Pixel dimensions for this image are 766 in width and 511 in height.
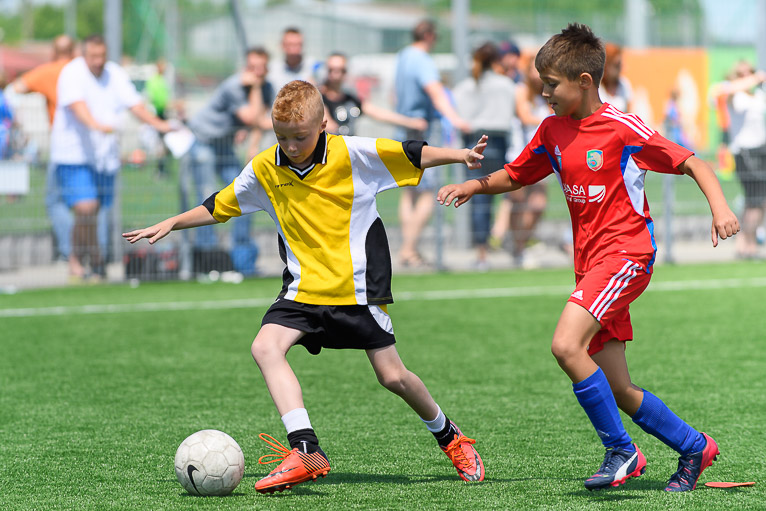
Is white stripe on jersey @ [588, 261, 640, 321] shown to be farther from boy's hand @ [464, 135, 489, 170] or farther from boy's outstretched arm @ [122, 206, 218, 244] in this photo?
boy's outstretched arm @ [122, 206, 218, 244]

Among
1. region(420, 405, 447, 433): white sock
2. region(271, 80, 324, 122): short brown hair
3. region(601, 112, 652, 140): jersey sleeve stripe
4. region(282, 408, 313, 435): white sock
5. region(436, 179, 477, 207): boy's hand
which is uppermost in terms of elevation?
region(271, 80, 324, 122): short brown hair

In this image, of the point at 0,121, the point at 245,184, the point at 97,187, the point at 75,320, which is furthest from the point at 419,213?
the point at 245,184

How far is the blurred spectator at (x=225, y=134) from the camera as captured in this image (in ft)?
35.2

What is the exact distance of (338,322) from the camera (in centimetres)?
409

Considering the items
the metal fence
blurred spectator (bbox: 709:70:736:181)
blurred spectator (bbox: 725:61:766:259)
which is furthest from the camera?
blurred spectator (bbox: 709:70:736:181)

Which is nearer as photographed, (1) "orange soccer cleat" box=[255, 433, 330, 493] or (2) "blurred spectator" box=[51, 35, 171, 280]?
(1) "orange soccer cleat" box=[255, 433, 330, 493]

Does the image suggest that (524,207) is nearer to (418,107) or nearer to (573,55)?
(418,107)

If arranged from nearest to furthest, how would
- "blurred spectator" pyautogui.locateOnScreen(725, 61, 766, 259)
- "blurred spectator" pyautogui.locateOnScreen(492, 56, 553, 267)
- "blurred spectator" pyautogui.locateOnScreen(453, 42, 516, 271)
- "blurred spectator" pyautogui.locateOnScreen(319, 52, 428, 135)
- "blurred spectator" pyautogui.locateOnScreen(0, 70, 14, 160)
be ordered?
"blurred spectator" pyautogui.locateOnScreen(319, 52, 428, 135)
"blurred spectator" pyautogui.locateOnScreen(453, 42, 516, 271)
"blurred spectator" pyautogui.locateOnScreen(492, 56, 553, 267)
"blurred spectator" pyautogui.locateOnScreen(725, 61, 766, 259)
"blurred spectator" pyautogui.locateOnScreen(0, 70, 14, 160)

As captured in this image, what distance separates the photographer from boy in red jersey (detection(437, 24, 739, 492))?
3811 mm

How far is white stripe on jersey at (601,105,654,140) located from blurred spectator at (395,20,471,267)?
6.77 meters

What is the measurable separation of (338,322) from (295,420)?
40cm

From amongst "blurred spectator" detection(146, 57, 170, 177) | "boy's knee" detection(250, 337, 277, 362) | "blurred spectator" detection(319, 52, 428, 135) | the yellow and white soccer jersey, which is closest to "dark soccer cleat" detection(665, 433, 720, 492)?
the yellow and white soccer jersey

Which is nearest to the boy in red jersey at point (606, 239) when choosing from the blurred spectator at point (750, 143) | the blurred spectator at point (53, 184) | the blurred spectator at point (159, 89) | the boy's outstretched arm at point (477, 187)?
the boy's outstretched arm at point (477, 187)

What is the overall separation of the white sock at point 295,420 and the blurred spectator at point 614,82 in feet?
21.8
